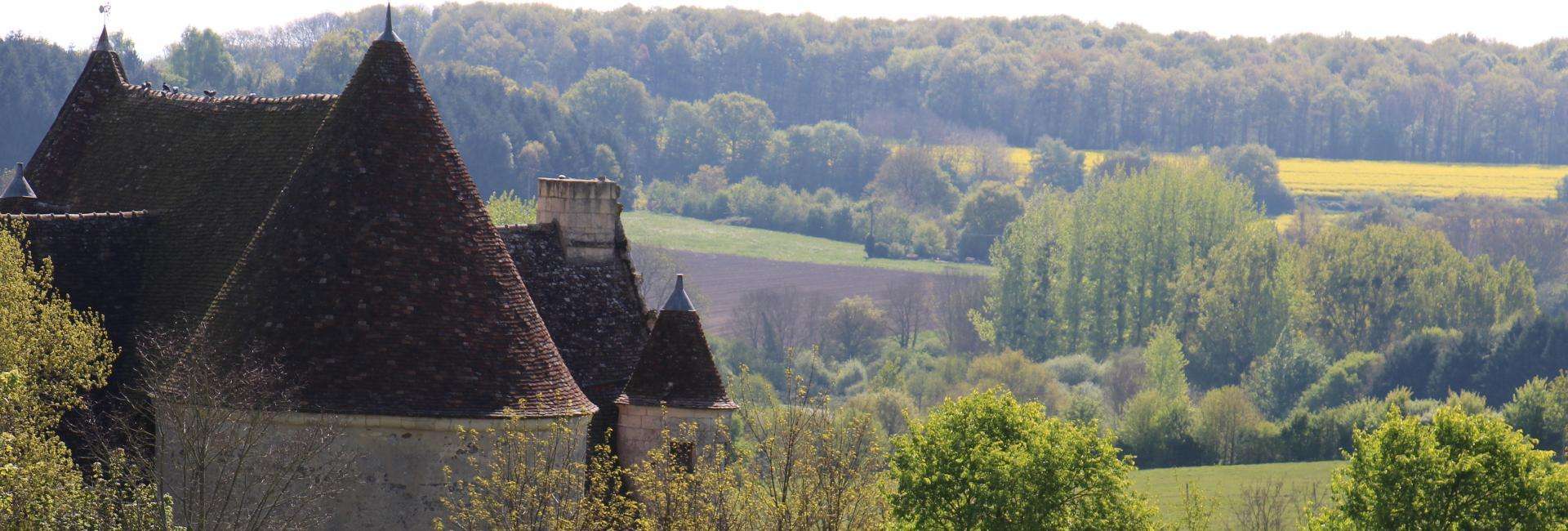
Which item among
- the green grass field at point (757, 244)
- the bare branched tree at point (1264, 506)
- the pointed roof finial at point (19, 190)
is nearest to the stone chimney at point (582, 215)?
the pointed roof finial at point (19, 190)

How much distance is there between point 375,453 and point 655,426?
19.1ft

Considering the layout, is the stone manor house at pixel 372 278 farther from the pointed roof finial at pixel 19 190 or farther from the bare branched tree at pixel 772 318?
the bare branched tree at pixel 772 318

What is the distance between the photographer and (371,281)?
2945cm

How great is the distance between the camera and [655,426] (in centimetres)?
3388

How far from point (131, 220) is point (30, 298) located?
10.3 ft

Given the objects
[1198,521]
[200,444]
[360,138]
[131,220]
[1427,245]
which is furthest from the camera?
[1427,245]

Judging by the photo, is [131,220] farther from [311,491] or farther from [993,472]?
[993,472]

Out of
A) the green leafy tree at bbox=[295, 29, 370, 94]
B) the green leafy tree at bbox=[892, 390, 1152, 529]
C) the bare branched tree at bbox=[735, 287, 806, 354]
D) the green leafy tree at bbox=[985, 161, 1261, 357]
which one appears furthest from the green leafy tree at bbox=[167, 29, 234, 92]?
the green leafy tree at bbox=[892, 390, 1152, 529]

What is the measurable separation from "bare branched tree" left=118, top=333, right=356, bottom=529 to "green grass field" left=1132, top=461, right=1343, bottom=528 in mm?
55330

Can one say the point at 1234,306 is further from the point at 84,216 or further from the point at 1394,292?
the point at 84,216

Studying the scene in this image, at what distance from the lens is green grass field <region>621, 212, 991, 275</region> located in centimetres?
18050

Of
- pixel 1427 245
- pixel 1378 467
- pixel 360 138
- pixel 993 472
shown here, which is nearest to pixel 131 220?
pixel 360 138

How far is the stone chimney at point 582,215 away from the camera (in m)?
36.2

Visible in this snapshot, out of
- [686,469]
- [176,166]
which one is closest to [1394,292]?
[686,469]
